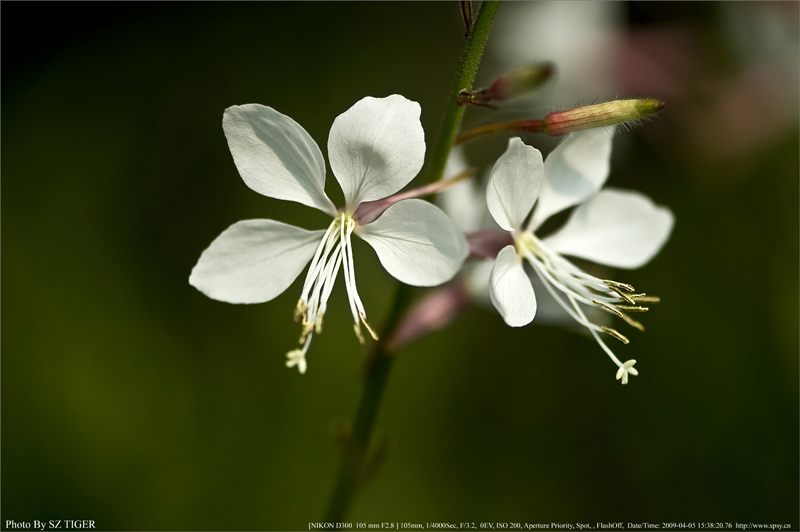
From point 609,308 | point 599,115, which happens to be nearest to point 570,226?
point 609,308

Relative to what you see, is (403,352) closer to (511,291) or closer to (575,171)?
(575,171)

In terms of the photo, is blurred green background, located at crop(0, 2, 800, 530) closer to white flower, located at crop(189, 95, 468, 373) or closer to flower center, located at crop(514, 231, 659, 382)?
flower center, located at crop(514, 231, 659, 382)

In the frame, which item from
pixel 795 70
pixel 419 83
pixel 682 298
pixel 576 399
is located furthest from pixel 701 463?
pixel 419 83

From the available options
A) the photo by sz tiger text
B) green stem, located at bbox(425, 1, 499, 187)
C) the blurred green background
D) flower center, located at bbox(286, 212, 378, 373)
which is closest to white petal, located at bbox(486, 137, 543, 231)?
green stem, located at bbox(425, 1, 499, 187)

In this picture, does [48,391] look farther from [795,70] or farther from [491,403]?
[795,70]

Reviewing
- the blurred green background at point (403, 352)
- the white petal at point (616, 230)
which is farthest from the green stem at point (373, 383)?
the blurred green background at point (403, 352)

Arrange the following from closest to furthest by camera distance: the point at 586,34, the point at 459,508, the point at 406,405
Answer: the point at 459,508 < the point at 406,405 < the point at 586,34

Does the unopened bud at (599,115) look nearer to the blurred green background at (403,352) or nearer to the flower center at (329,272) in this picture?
the flower center at (329,272)
